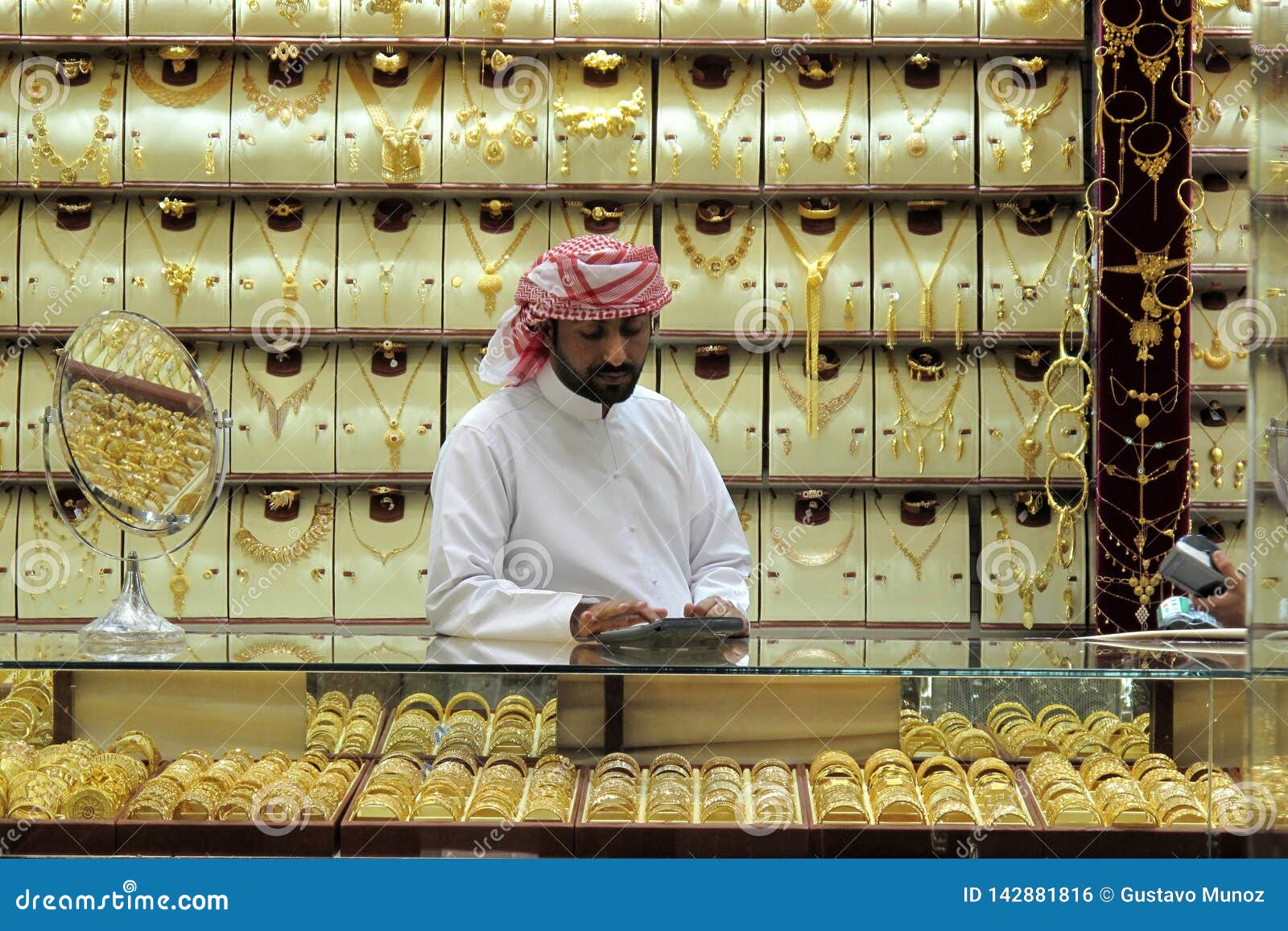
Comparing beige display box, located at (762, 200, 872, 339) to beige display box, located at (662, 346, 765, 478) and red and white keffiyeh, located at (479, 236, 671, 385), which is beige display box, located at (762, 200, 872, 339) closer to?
beige display box, located at (662, 346, 765, 478)

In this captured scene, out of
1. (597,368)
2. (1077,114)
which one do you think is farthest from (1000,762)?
(1077,114)

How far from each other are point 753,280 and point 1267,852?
3114 millimetres

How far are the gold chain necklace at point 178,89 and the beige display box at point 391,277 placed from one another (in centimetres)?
57

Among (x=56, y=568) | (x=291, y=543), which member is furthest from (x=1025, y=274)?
(x=56, y=568)

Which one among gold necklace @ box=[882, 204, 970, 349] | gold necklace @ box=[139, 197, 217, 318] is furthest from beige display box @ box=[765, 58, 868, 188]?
gold necklace @ box=[139, 197, 217, 318]

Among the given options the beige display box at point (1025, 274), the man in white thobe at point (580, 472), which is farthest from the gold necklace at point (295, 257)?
the beige display box at point (1025, 274)

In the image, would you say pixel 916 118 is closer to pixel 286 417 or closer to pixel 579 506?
pixel 286 417

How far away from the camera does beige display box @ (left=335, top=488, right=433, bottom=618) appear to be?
4.55 m

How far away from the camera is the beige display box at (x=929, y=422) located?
4.48 metres

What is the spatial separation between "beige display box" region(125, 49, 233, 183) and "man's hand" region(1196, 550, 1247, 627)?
10.8 feet

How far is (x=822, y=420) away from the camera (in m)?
4.52

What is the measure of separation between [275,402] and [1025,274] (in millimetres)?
2353
